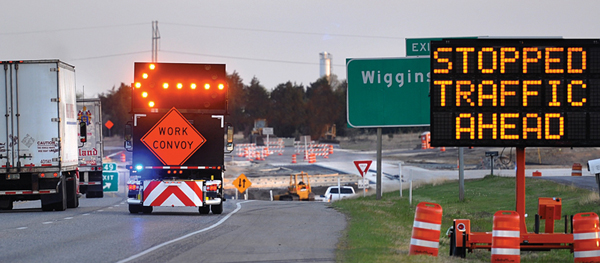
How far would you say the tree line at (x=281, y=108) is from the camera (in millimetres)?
113438

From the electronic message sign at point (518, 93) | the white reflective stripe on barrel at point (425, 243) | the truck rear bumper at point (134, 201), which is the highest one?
the electronic message sign at point (518, 93)

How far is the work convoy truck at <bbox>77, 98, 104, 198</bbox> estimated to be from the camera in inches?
1231

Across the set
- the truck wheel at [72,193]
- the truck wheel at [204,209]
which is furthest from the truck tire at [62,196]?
the truck wheel at [204,209]

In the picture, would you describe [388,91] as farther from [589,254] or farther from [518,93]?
[589,254]

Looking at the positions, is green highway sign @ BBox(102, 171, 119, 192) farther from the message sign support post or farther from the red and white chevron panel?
the red and white chevron panel

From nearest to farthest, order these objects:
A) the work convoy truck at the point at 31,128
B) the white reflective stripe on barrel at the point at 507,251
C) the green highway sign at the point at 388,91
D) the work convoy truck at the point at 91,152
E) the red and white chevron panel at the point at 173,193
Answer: the white reflective stripe on barrel at the point at 507,251 < the red and white chevron panel at the point at 173,193 < the work convoy truck at the point at 31,128 < the green highway sign at the point at 388,91 < the work convoy truck at the point at 91,152

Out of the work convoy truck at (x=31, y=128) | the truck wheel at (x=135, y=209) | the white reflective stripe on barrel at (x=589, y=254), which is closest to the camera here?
the white reflective stripe on barrel at (x=589, y=254)

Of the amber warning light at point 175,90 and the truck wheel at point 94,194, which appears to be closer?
the amber warning light at point 175,90

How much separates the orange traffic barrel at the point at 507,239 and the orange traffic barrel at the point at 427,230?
879mm

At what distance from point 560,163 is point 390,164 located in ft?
46.3

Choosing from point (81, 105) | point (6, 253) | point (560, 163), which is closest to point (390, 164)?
point (560, 163)

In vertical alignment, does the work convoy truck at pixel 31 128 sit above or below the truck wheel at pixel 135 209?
above

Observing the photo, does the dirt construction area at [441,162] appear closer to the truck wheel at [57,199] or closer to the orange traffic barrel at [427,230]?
the truck wheel at [57,199]

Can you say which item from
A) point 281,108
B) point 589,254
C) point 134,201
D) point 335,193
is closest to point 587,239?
point 589,254
